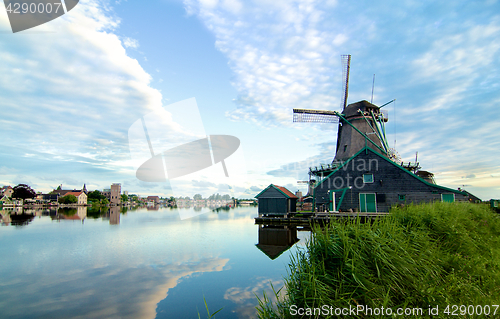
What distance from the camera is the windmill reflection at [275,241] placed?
15.7 meters

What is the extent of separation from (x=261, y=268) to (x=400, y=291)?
8.74 meters

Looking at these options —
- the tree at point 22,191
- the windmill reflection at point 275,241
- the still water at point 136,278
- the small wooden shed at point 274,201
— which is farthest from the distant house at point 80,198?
the windmill reflection at point 275,241

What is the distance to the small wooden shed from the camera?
92.3 feet

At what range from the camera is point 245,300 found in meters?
8.39

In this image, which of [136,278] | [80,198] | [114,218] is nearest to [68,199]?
[80,198]

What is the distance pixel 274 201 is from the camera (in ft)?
93.6

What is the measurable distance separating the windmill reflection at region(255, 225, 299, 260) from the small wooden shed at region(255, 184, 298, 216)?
4.40m

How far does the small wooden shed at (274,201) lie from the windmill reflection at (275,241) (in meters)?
4.40

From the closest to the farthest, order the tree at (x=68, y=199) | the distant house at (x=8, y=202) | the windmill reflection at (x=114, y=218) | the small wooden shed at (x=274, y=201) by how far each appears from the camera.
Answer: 1. the small wooden shed at (x=274, y=201)
2. the windmill reflection at (x=114, y=218)
3. the distant house at (x=8, y=202)
4. the tree at (x=68, y=199)

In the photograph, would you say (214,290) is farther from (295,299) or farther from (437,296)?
(437,296)

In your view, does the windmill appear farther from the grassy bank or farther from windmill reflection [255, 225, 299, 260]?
the grassy bank

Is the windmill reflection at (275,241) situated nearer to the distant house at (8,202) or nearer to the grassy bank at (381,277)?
the grassy bank at (381,277)

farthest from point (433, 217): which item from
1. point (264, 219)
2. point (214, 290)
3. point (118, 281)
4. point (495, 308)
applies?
point (264, 219)

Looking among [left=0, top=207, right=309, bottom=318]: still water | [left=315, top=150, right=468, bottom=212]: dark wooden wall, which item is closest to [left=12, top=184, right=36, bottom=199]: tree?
[left=0, top=207, right=309, bottom=318]: still water
